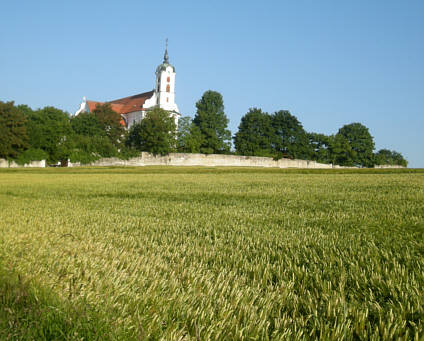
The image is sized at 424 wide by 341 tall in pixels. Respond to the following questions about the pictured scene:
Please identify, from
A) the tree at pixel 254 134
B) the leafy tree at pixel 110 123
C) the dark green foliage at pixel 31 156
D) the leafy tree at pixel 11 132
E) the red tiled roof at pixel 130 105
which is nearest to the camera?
the leafy tree at pixel 11 132

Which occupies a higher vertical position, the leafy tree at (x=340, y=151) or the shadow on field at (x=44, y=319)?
the leafy tree at (x=340, y=151)

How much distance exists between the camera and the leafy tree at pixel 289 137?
6731 cm

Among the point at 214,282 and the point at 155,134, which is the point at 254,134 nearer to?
the point at 155,134

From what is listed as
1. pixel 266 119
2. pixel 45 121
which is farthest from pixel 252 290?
pixel 266 119

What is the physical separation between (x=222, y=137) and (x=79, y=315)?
6199 centimetres

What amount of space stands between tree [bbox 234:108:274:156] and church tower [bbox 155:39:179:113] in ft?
60.0

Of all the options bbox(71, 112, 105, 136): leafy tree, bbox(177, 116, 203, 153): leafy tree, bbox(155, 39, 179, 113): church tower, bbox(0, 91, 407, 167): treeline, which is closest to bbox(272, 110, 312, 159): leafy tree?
bbox(0, 91, 407, 167): treeline

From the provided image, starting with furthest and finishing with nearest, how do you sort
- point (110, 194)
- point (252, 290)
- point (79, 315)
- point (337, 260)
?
1. point (110, 194)
2. point (337, 260)
3. point (252, 290)
4. point (79, 315)

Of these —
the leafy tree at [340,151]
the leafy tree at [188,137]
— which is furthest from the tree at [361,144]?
the leafy tree at [188,137]

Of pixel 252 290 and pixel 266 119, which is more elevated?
pixel 266 119

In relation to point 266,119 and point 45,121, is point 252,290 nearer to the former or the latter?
point 45,121

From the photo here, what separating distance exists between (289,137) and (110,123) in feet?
119

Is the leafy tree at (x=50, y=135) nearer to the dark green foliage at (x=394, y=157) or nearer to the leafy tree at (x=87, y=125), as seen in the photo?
the leafy tree at (x=87, y=125)

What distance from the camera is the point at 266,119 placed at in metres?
67.2
